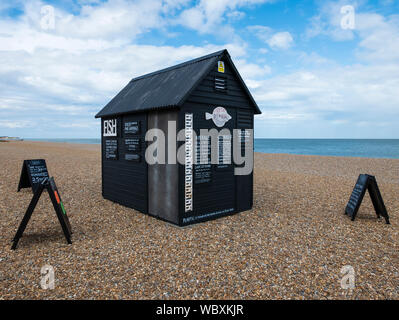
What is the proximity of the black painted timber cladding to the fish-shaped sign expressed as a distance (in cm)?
189

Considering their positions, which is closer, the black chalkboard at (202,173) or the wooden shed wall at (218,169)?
the wooden shed wall at (218,169)

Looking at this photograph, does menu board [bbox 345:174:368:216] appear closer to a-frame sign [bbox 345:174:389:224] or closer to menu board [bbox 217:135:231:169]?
a-frame sign [bbox 345:174:389:224]

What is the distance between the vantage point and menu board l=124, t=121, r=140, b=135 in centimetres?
792

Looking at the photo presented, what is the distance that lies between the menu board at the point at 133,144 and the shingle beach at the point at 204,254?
1927 mm

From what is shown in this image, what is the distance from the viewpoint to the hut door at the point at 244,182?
324 inches

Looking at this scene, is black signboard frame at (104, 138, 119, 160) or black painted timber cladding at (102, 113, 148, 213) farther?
black signboard frame at (104, 138, 119, 160)

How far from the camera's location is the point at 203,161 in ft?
23.6

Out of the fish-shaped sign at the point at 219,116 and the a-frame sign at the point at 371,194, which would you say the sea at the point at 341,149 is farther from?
the fish-shaped sign at the point at 219,116

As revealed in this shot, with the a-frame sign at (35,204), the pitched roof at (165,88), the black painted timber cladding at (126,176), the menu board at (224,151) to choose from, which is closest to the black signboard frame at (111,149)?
the black painted timber cladding at (126,176)

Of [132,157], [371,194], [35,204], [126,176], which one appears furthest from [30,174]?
[371,194]

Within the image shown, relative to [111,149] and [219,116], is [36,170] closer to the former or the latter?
[111,149]

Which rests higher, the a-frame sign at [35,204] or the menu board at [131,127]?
the menu board at [131,127]

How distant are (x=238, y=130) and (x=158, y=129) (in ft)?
7.97

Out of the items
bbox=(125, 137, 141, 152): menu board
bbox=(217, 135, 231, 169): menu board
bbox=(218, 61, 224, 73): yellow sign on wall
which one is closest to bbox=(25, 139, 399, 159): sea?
bbox=(217, 135, 231, 169): menu board
